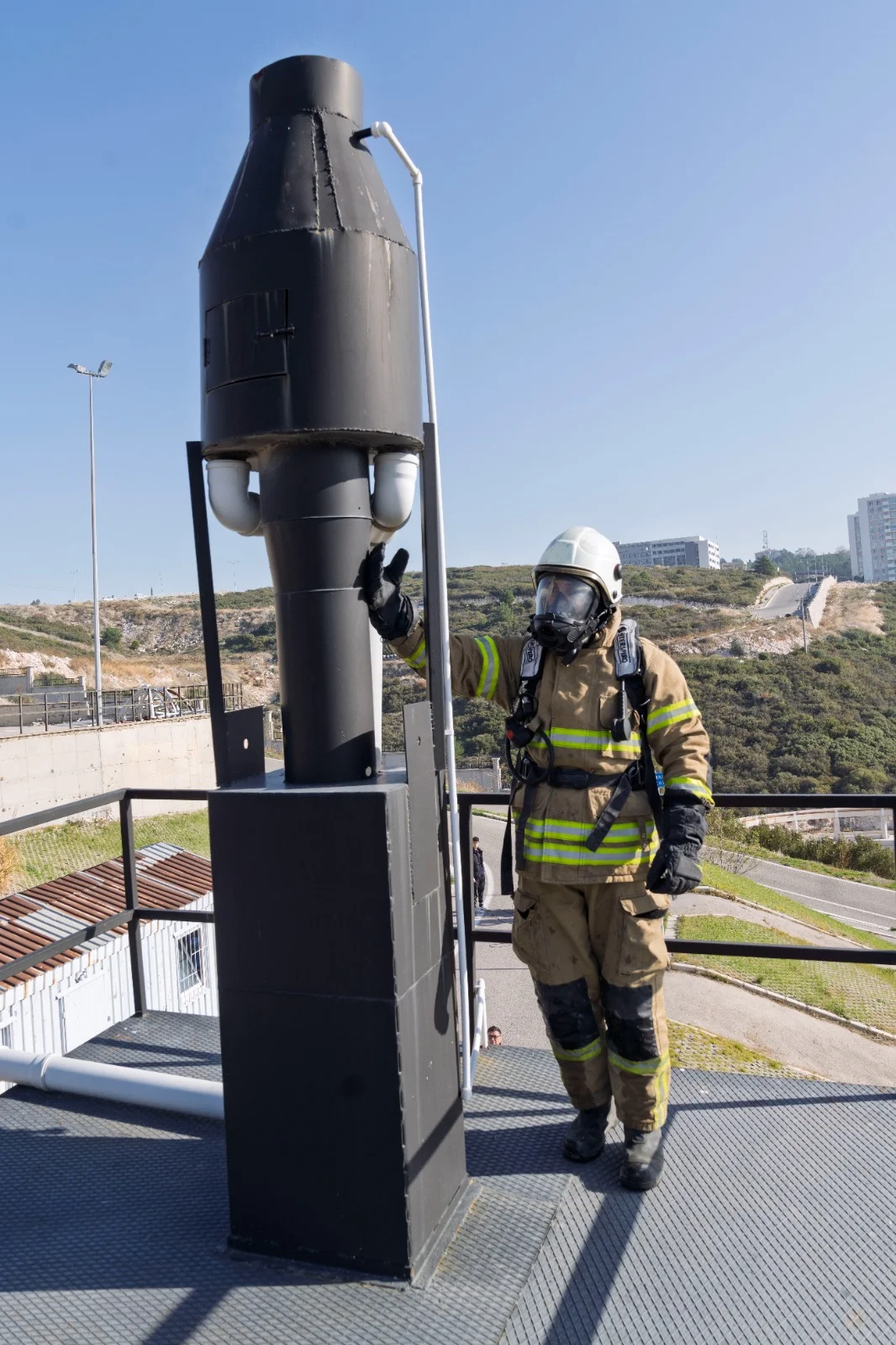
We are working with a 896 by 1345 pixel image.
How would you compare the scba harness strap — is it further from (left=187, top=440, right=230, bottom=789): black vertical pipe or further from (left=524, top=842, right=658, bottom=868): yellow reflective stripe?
(left=187, top=440, right=230, bottom=789): black vertical pipe

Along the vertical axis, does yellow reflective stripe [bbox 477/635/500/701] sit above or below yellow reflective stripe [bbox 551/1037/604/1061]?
above

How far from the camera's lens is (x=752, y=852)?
28578 mm

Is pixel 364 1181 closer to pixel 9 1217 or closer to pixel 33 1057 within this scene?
pixel 9 1217

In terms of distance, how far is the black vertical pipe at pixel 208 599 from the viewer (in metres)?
2.65

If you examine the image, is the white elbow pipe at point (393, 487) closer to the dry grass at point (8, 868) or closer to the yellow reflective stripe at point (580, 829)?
the yellow reflective stripe at point (580, 829)

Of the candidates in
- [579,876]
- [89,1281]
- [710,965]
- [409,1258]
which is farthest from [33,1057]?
[710,965]

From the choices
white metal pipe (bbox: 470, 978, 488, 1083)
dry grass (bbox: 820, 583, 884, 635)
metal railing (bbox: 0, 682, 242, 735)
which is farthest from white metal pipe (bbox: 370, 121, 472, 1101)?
dry grass (bbox: 820, 583, 884, 635)

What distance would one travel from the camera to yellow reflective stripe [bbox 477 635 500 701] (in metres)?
3.00

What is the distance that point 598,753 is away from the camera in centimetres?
281

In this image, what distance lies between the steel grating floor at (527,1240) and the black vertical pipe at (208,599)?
1.26 m

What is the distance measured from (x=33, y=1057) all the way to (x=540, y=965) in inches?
76.6

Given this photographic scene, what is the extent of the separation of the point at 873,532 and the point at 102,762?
19225 cm

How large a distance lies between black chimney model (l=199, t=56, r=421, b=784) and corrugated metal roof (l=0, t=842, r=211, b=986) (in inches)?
291

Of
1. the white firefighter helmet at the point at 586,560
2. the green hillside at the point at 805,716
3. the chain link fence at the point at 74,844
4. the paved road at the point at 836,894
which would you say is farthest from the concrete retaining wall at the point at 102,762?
the green hillside at the point at 805,716
